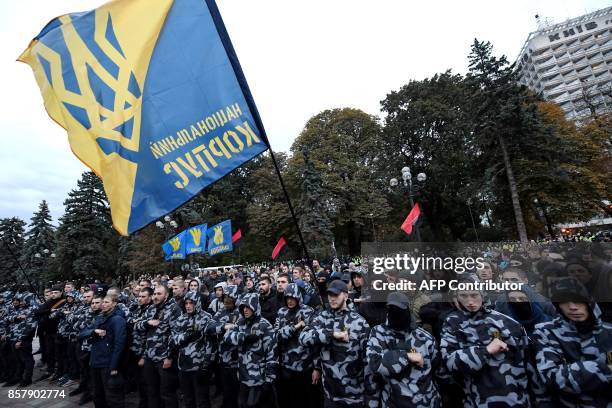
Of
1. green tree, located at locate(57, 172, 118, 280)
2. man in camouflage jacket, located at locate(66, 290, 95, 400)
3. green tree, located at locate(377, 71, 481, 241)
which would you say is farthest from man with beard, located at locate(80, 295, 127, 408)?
green tree, located at locate(57, 172, 118, 280)

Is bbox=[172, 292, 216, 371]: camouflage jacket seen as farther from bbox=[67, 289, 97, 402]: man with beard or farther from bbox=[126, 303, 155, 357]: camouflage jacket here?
bbox=[67, 289, 97, 402]: man with beard

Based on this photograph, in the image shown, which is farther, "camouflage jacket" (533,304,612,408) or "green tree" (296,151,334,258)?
"green tree" (296,151,334,258)

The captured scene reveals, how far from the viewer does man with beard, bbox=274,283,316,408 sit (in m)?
4.57

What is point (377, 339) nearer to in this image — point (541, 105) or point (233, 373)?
point (233, 373)

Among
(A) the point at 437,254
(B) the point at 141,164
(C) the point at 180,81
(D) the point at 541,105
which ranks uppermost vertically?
(D) the point at 541,105

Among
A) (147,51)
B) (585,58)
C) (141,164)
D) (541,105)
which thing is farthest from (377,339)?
(585,58)

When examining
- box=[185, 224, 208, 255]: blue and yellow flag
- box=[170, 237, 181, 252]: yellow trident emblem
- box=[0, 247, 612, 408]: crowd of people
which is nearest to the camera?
box=[0, 247, 612, 408]: crowd of people

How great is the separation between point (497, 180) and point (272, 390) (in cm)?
2463

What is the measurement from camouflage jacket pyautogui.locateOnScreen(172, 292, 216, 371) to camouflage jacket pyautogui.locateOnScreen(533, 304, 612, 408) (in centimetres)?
435

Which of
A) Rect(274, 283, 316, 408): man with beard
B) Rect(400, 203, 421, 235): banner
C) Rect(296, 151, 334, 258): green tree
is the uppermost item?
Rect(296, 151, 334, 258): green tree

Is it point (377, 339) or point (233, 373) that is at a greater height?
point (377, 339)

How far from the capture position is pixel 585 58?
3004 inches

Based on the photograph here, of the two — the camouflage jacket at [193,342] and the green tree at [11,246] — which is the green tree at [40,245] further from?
the camouflage jacket at [193,342]

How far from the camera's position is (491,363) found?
2850 mm
